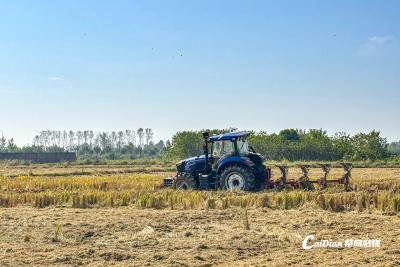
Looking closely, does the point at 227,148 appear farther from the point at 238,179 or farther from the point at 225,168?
the point at 238,179

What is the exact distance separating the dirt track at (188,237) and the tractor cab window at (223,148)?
5.57 meters

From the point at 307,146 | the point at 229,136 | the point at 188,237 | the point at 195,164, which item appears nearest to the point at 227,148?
the point at 229,136

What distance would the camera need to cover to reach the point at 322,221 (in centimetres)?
1310

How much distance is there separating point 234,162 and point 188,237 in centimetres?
905

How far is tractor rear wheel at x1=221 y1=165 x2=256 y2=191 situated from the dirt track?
447 cm

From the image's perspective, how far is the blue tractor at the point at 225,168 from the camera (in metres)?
20.1

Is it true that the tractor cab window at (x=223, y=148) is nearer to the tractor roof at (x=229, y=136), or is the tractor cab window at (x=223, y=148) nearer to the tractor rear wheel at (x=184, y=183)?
the tractor roof at (x=229, y=136)

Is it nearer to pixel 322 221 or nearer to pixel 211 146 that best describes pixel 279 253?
pixel 322 221

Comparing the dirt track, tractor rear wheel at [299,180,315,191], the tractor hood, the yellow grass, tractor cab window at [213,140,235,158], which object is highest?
tractor cab window at [213,140,235,158]

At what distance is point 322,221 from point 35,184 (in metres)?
15.6

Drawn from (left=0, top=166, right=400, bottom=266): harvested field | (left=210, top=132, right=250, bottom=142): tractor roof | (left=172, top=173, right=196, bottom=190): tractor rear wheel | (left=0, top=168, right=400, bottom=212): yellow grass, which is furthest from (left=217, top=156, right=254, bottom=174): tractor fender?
(left=0, top=166, right=400, bottom=266): harvested field

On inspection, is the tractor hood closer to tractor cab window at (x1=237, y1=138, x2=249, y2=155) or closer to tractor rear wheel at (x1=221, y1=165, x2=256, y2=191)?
tractor rear wheel at (x1=221, y1=165, x2=256, y2=191)

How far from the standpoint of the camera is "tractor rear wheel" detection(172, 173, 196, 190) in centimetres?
2091

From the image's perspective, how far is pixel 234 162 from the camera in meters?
20.4
